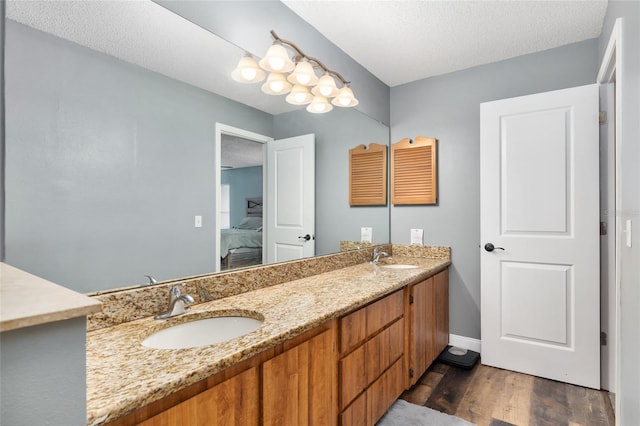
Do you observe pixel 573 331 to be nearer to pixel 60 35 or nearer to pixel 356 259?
pixel 356 259

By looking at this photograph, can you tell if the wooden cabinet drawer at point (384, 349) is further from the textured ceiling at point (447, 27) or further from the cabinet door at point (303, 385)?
the textured ceiling at point (447, 27)

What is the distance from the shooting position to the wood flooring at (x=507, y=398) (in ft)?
6.07

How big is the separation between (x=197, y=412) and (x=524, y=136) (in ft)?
8.52

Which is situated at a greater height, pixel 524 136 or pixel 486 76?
pixel 486 76

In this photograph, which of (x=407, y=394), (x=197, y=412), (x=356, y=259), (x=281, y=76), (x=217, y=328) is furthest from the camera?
(x=356, y=259)

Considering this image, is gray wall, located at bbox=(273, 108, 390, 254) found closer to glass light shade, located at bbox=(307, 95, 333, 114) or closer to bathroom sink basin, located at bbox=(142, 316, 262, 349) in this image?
glass light shade, located at bbox=(307, 95, 333, 114)

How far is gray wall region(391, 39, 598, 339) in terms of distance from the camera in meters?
2.56

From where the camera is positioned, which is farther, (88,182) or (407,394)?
(407,394)

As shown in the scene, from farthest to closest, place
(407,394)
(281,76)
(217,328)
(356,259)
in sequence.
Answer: (356,259)
(407,394)
(281,76)
(217,328)

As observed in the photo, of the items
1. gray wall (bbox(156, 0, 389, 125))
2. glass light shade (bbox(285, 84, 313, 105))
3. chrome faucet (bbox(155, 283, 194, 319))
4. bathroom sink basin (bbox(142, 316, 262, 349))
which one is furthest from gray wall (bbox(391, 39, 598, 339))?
chrome faucet (bbox(155, 283, 194, 319))

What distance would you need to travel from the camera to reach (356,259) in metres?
2.53

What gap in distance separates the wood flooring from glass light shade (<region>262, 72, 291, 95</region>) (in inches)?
79.8

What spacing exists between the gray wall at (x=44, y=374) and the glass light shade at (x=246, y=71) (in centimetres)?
139

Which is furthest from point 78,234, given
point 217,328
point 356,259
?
point 356,259
